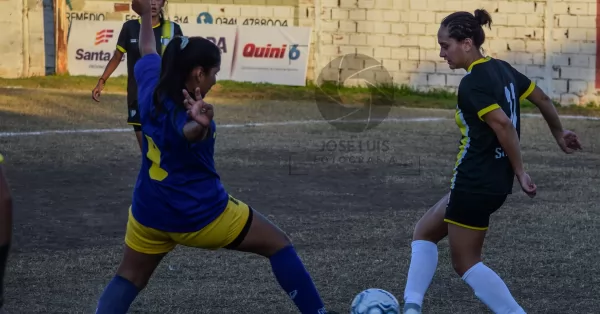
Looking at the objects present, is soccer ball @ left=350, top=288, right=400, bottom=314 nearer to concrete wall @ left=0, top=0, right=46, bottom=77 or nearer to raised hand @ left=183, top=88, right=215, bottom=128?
raised hand @ left=183, top=88, right=215, bottom=128

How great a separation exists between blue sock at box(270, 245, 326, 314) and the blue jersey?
0.45 meters

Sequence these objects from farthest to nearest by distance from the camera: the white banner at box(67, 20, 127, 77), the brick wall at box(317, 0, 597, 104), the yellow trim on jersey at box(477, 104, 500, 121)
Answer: the white banner at box(67, 20, 127, 77) → the brick wall at box(317, 0, 597, 104) → the yellow trim on jersey at box(477, 104, 500, 121)

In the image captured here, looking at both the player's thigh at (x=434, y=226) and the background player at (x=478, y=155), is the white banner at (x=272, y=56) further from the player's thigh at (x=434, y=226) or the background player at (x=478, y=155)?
the background player at (x=478, y=155)

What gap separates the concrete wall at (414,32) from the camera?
777 inches

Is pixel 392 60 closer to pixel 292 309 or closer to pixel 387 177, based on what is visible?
pixel 387 177

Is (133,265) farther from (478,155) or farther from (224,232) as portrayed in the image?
(478,155)

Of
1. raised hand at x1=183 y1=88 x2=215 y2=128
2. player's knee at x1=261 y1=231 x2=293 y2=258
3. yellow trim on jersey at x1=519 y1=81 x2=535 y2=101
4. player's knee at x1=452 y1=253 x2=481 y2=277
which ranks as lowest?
player's knee at x1=452 y1=253 x2=481 y2=277

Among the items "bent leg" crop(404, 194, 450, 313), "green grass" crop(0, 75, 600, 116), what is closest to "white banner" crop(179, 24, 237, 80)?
"green grass" crop(0, 75, 600, 116)

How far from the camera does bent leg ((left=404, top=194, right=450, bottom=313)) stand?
5551 mm

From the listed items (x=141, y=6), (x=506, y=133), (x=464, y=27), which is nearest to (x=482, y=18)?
(x=464, y=27)

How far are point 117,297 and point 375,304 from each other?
1.36m

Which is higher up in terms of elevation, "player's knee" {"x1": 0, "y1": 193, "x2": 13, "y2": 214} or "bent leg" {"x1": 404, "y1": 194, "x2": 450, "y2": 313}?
"player's knee" {"x1": 0, "y1": 193, "x2": 13, "y2": 214}

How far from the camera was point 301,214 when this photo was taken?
30.3 feet

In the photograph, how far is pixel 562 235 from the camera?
8.31 metres
